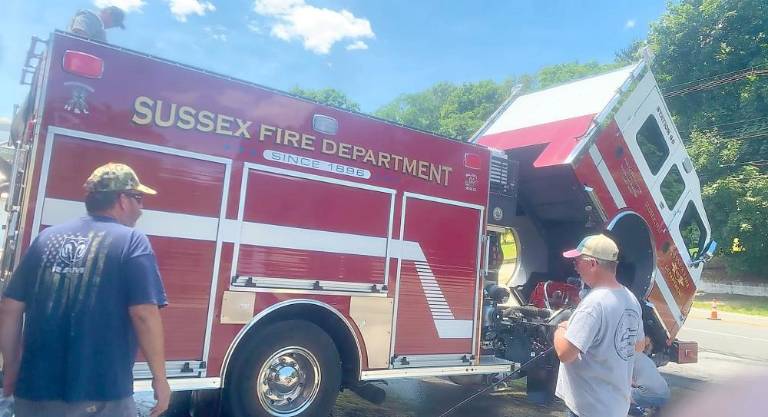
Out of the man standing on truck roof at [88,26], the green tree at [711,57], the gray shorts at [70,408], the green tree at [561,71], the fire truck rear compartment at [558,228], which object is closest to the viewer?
the gray shorts at [70,408]

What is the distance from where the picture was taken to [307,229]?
4.45 meters

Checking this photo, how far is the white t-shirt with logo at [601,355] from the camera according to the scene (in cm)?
294

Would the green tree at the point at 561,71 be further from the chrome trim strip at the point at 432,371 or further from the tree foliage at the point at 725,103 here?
the chrome trim strip at the point at 432,371

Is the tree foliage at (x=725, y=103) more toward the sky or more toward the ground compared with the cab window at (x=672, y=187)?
more toward the sky

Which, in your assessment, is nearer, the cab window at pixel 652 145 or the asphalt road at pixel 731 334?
the cab window at pixel 652 145

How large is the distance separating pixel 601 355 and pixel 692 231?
5210 millimetres

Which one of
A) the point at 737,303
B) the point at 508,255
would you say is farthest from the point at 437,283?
the point at 737,303

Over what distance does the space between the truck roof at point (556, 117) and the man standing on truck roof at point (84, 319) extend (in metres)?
4.60

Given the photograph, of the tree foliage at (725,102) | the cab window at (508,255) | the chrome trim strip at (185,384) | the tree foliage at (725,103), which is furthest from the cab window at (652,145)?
the tree foliage at (725,103)

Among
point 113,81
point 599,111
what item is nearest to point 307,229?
point 113,81

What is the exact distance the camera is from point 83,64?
361 cm

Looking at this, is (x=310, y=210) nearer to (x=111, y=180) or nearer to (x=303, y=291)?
(x=303, y=291)

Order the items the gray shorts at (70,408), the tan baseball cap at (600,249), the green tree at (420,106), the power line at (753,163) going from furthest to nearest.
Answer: the green tree at (420,106)
the power line at (753,163)
the tan baseball cap at (600,249)
the gray shorts at (70,408)

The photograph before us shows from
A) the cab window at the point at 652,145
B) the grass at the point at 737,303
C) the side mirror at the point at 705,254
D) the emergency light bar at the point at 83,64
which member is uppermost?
the cab window at the point at 652,145
